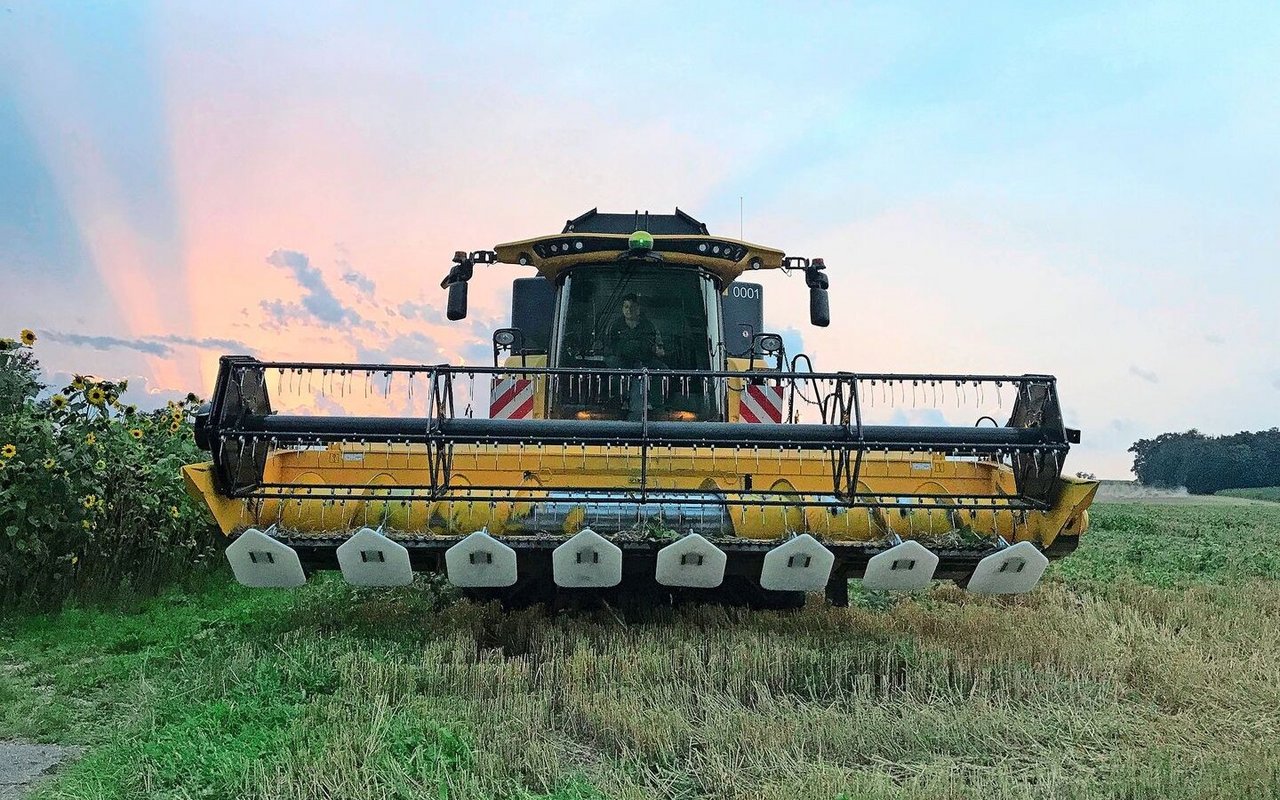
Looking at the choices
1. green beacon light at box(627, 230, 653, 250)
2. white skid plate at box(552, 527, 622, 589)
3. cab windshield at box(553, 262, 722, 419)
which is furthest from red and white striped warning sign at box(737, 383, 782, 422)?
white skid plate at box(552, 527, 622, 589)

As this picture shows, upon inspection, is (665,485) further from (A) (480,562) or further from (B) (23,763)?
(B) (23,763)

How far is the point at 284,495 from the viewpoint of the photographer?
5316mm

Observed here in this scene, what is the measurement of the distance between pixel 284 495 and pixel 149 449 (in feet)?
11.9

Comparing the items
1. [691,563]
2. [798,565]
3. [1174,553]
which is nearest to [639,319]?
[691,563]

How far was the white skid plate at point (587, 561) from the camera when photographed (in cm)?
468

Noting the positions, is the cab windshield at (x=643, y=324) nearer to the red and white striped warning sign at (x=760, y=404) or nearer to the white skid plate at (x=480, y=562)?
the red and white striped warning sign at (x=760, y=404)

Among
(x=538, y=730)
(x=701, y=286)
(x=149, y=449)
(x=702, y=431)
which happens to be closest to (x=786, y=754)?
(x=538, y=730)

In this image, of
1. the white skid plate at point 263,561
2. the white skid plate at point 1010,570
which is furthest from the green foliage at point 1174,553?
the white skid plate at point 263,561

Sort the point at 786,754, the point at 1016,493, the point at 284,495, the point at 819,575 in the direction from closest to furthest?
1. the point at 786,754
2. the point at 819,575
3. the point at 284,495
4. the point at 1016,493

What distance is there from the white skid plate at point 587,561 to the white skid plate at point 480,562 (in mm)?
241

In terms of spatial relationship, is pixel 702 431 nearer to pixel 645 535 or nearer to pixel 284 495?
pixel 645 535

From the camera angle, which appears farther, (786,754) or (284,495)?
(284,495)

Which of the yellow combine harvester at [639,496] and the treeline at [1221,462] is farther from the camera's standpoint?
the treeline at [1221,462]

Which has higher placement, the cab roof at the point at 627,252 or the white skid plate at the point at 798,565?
the cab roof at the point at 627,252
